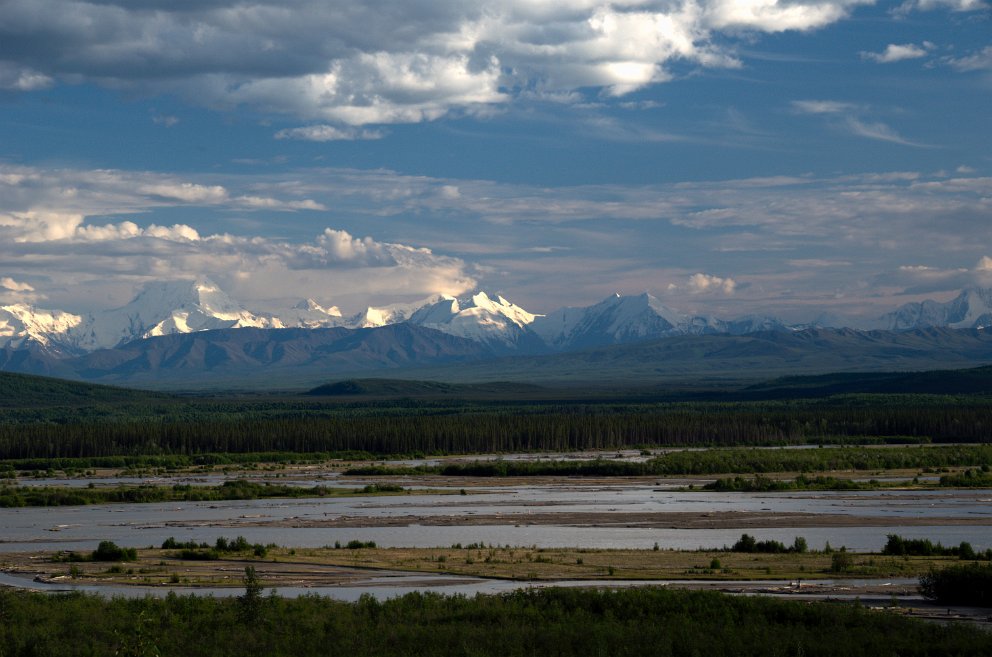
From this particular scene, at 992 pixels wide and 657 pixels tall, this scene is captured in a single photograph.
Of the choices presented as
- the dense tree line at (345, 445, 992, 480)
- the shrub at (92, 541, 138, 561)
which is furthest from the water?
the dense tree line at (345, 445, 992, 480)

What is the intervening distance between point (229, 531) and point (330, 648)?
130 ft

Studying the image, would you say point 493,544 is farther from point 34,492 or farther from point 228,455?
point 228,455

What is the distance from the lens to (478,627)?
116ft

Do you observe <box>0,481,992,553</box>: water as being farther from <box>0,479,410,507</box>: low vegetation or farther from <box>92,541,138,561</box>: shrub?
<box>92,541,138,561</box>: shrub

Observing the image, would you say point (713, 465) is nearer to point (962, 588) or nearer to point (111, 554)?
point (111, 554)

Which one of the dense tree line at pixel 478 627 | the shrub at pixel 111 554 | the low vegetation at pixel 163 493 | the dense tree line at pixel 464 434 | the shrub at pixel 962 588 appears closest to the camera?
the dense tree line at pixel 478 627

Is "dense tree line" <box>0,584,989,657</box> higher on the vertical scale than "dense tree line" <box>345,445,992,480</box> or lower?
higher

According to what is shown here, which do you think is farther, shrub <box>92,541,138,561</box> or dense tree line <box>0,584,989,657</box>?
shrub <box>92,541,138,561</box>

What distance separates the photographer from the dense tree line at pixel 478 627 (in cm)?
3206

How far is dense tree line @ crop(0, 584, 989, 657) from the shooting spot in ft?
105

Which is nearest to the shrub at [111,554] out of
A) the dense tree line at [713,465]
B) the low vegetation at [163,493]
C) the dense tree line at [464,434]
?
the low vegetation at [163,493]

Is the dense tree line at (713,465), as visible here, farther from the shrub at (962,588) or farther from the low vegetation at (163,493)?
the shrub at (962,588)

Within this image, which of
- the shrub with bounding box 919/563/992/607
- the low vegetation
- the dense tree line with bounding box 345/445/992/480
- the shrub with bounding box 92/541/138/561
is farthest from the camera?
the dense tree line with bounding box 345/445/992/480

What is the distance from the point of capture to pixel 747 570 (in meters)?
49.0
